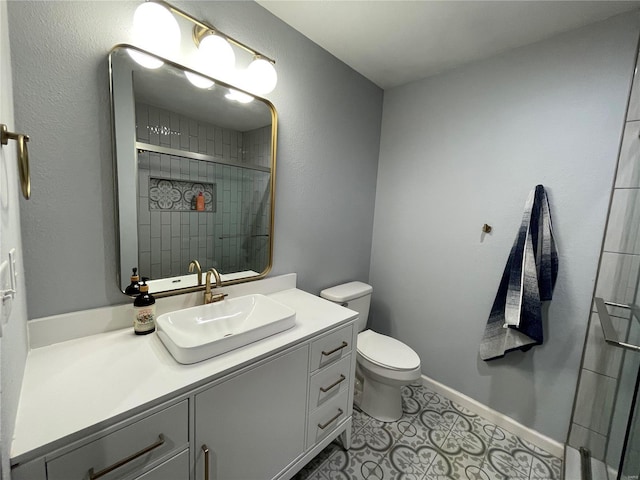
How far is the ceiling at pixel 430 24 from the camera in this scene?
4.30ft

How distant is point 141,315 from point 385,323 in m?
1.77

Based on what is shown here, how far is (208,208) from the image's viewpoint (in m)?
1.35

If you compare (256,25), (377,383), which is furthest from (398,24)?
(377,383)

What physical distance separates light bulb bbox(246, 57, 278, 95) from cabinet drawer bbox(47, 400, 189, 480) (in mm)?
1376

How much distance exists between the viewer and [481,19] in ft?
4.58

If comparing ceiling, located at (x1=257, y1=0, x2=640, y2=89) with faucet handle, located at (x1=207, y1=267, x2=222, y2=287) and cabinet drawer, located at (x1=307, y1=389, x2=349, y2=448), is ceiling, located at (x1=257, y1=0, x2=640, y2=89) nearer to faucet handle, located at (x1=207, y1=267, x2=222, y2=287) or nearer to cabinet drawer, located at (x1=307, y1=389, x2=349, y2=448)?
faucet handle, located at (x1=207, y1=267, x2=222, y2=287)

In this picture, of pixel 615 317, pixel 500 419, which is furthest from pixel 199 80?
pixel 500 419

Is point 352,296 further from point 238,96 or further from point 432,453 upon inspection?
point 238,96

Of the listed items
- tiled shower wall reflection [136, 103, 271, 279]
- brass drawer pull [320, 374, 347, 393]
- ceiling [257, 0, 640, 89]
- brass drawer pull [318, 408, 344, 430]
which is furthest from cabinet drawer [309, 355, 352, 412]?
ceiling [257, 0, 640, 89]

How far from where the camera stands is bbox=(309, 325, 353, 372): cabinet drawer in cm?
122

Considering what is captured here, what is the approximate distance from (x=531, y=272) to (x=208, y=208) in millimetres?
1728

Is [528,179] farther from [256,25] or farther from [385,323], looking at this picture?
[256,25]

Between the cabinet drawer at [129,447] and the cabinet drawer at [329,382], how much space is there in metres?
0.56

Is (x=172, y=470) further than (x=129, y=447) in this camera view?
Yes
